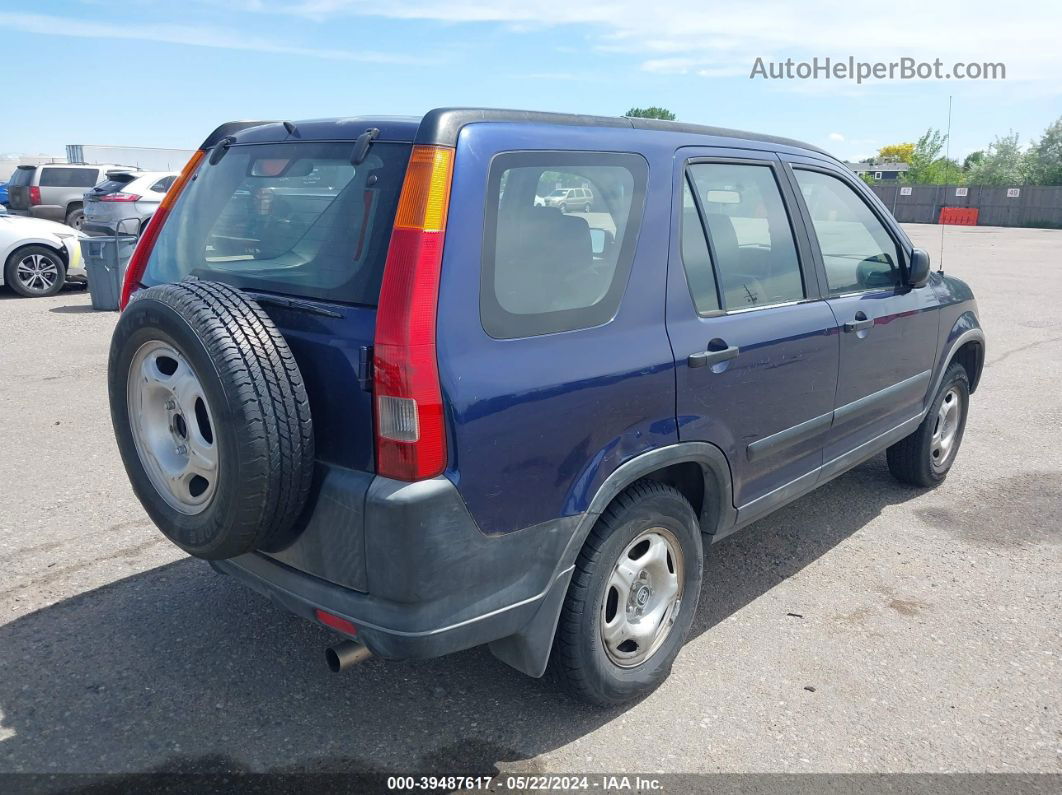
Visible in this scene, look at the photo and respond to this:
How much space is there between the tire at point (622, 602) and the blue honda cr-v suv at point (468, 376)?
10mm

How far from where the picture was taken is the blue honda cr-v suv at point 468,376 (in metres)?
2.39

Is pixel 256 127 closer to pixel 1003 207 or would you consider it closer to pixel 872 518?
pixel 872 518

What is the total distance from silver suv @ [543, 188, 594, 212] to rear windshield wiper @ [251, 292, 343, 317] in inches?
29.6

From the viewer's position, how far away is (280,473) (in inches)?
95.7

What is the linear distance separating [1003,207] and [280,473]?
4818 cm

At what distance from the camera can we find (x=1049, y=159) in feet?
154

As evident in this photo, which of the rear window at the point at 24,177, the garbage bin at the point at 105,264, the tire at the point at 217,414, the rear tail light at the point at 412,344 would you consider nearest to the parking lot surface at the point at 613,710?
the tire at the point at 217,414

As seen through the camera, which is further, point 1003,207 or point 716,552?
point 1003,207

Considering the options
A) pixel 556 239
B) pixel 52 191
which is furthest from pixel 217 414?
pixel 52 191

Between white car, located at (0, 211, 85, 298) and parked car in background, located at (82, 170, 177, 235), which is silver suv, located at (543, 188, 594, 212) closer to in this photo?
white car, located at (0, 211, 85, 298)

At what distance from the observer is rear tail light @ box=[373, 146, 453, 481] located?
233 cm

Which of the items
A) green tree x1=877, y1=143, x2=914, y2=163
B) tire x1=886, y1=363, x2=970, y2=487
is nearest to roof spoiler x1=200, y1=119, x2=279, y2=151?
tire x1=886, y1=363, x2=970, y2=487

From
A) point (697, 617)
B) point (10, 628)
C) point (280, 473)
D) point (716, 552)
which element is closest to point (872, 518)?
point (716, 552)

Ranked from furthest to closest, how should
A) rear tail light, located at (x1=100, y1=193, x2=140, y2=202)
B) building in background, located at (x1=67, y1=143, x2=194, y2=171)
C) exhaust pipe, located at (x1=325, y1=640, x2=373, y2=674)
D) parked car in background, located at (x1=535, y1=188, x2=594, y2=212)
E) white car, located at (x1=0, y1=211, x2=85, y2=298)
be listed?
building in background, located at (x1=67, y1=143, x2=194, y2=171)
rear tail light, located at (x1=100, y1=193, x2=140, y2=202)
white car, located at (x1=0, y1=211, x2=85, y2=298)
parked car in background, located at (x1=535, y1=188, x2=594, y2=212)
exhaust pipe, located at (x1=325, y1=640, x2=373, y2=674)
